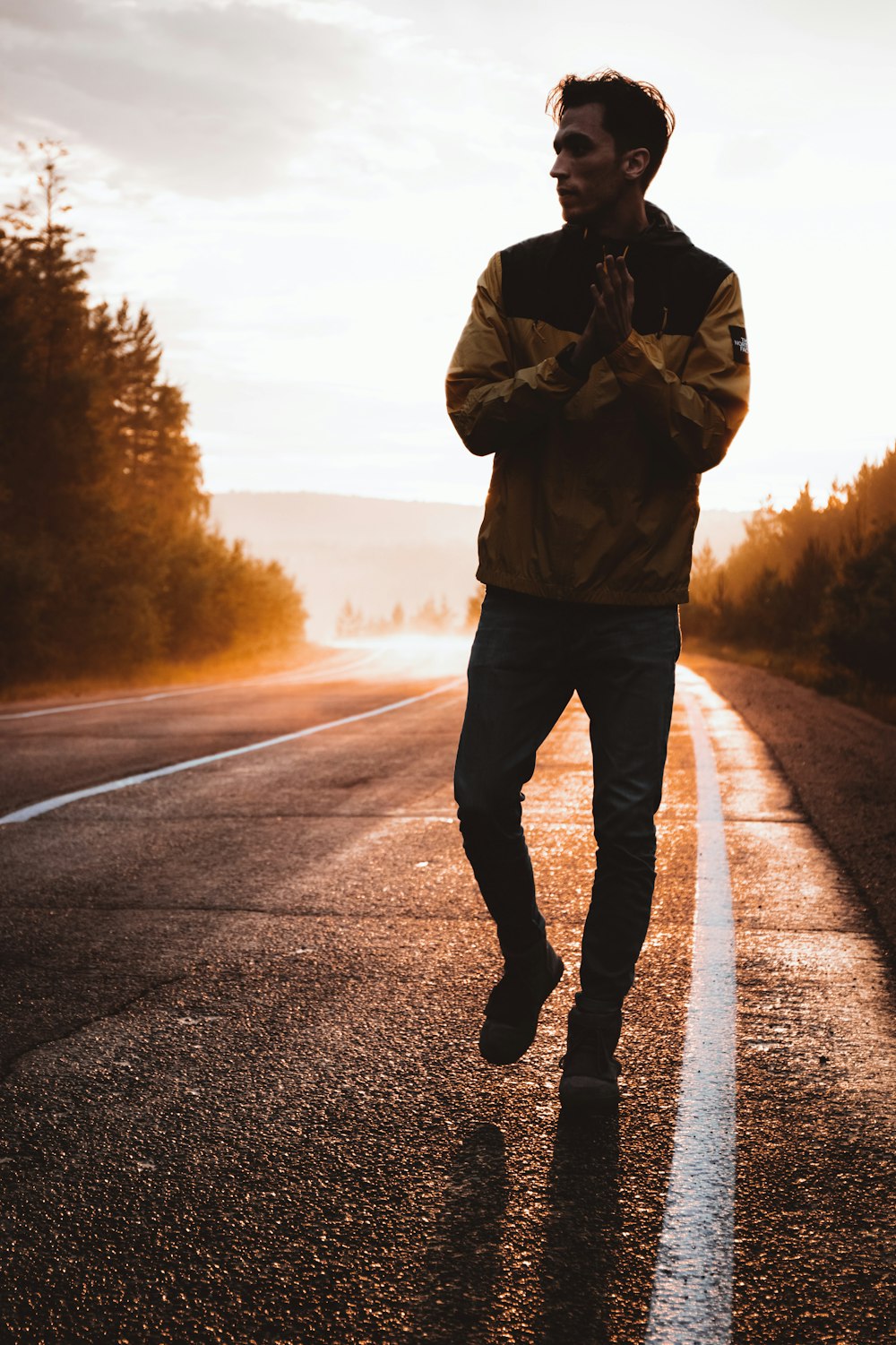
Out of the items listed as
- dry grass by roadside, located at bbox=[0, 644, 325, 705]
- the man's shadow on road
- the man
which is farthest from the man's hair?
dry grass by roadside, located at bbox=[0, 644, 325, 705]

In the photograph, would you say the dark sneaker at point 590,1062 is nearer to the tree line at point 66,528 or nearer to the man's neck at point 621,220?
the man's neck at point 621,220

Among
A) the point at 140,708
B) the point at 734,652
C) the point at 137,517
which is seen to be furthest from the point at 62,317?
the point at 734,652

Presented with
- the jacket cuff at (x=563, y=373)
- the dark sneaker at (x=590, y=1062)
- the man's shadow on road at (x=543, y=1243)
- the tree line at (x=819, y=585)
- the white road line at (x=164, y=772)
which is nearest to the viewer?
the man's shadow on road at (x=543, y=1243)

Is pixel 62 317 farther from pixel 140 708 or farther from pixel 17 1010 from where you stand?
pixel 17 1010

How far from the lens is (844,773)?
8.54 m

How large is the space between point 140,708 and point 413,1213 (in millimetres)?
12999

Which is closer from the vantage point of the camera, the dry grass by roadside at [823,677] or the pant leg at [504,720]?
the pant leg at [504,720]

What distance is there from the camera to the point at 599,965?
2756mm

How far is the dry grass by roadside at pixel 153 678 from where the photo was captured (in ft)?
66.5

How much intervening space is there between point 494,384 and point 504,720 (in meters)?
0.78

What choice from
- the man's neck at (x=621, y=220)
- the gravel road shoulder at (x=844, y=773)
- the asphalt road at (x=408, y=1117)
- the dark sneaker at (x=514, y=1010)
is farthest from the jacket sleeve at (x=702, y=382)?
the gravel road shoulder at (x=844, y=773)

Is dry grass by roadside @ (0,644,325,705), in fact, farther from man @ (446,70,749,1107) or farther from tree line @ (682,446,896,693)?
man @ (446,70,749,1107)

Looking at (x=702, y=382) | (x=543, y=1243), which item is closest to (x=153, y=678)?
(x=702, y=382)

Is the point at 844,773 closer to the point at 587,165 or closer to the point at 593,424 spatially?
the point at 593,424
